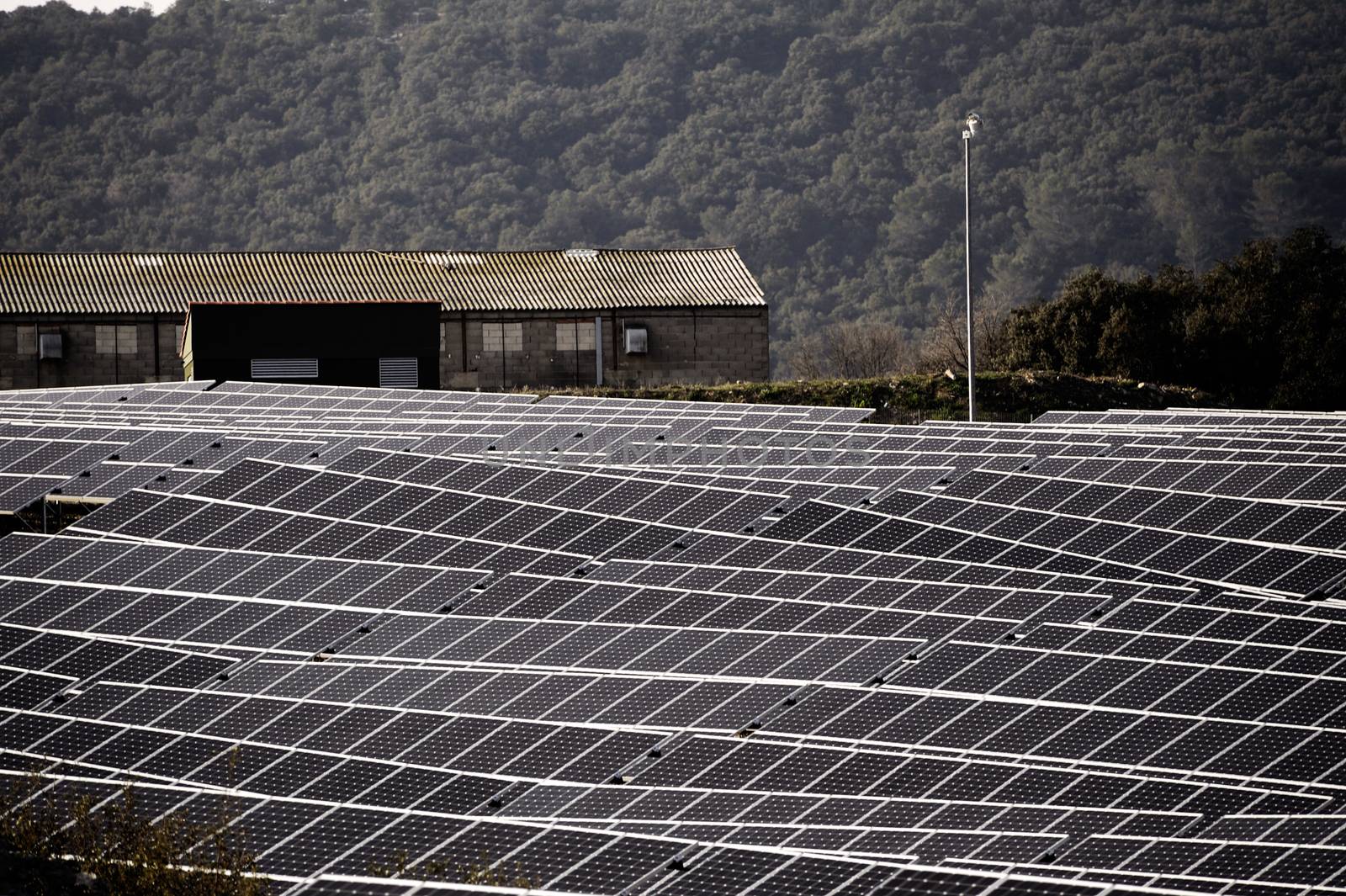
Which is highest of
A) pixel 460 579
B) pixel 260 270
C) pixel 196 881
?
pixel 260 270

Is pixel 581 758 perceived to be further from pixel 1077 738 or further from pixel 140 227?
pixel 140 227

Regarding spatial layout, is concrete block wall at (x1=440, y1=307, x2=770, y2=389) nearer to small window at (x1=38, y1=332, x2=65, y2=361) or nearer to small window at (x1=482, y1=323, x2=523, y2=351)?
small window at (x1=482, y1=323, x2=523, y2=351)

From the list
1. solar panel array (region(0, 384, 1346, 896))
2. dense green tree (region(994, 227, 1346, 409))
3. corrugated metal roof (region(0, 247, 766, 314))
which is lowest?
solar panel array (region(0, 384, 1346, 896))

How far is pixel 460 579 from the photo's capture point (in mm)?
28969

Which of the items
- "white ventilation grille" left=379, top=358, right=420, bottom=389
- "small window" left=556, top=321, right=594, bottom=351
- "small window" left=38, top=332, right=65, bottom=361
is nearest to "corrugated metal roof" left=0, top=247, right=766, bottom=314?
"small window" left=556, top=321, right=594, bottom=351

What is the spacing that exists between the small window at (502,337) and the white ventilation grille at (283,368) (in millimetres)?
14077

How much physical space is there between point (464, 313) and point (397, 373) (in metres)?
12.5

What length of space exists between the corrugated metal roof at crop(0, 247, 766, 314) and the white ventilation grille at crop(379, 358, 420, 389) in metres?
12.0

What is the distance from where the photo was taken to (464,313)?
72562 mm

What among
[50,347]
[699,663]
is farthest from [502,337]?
[699,663]

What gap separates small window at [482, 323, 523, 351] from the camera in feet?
238

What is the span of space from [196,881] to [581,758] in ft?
18.6

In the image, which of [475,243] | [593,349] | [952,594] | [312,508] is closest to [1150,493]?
[952,594]

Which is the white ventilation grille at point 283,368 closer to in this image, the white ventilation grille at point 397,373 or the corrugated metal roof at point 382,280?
the white ventilation grille at point 397,373
